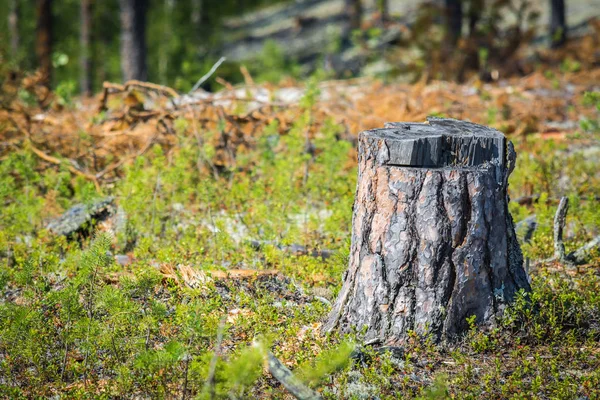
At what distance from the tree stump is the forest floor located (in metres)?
0.15

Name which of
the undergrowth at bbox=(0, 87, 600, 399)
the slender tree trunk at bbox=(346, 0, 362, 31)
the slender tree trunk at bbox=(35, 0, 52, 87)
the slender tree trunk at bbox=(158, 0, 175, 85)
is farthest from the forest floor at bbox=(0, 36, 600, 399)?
the slender tree trunk at bbox=(346, 0, 362, 31)

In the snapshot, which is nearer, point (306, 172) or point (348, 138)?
point (306, 172)

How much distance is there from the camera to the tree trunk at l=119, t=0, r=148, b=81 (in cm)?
1312

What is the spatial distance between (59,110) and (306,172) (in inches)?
198

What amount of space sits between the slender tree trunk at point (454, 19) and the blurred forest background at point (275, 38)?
0.08 ft

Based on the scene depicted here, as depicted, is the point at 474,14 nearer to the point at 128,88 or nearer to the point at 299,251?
the point at 128,88

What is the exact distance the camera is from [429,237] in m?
3.68

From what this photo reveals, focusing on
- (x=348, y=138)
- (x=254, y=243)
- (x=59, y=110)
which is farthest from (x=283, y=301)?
(x=59, y=110)

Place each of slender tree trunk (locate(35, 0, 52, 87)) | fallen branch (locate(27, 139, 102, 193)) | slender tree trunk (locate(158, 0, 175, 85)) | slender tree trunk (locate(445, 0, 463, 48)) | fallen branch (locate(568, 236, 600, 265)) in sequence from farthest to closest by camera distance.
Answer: slender tree trunk (locate(158, 0, 175, 85)), slender tree trunk (locate(35, 0, 52, 87)), slender tree trunk (locate(445, 0, 463, 48)), fallen branch (locate(27, 139, 102, 193)), fallen branch (locate(568, 236, 600, 265))

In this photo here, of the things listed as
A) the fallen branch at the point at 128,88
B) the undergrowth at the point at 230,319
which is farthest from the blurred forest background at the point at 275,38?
the undergrowth at the point at 230,319

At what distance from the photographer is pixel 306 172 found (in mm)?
6898

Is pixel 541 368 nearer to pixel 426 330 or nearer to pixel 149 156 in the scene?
pixel 426 330

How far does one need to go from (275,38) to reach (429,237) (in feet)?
94.5

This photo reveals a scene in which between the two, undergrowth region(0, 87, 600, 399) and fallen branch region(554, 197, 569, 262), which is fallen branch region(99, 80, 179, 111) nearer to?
undergrowth region(0, 87, 600, 399)
